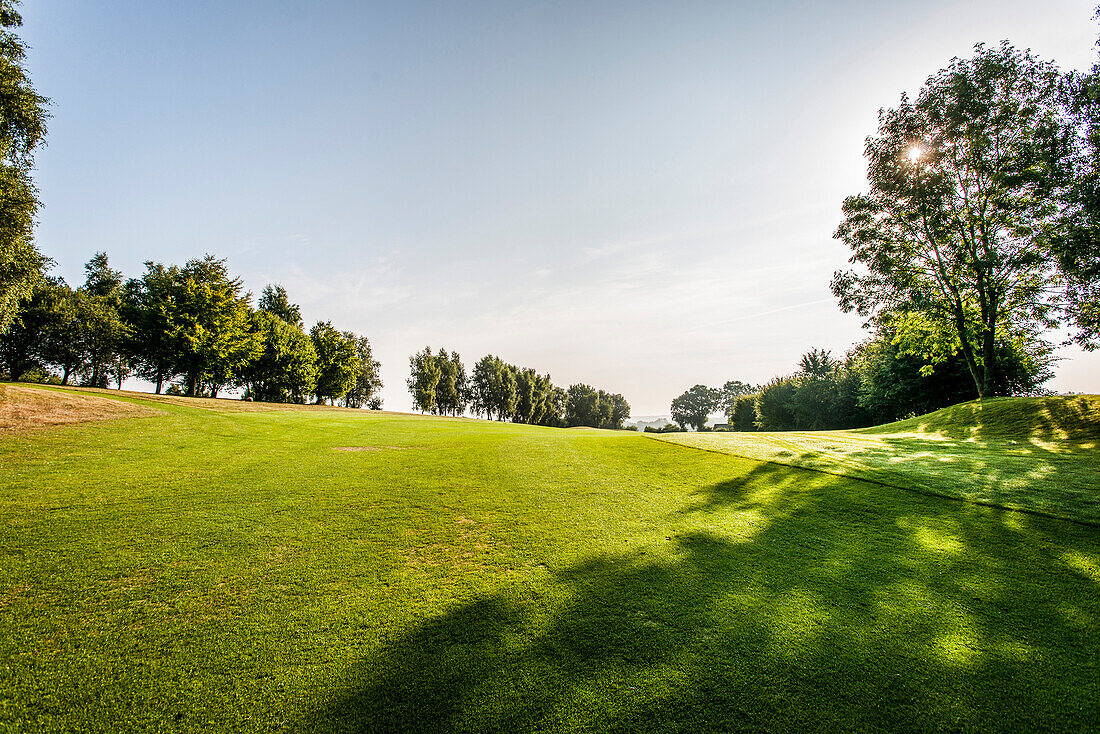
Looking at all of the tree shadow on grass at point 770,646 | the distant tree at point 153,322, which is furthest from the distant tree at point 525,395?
the tree shadow on grass at point 770,646

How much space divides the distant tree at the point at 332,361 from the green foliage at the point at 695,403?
374 feet

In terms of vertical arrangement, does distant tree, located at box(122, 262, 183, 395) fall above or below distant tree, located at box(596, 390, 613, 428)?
above

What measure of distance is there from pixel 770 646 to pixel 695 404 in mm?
146841

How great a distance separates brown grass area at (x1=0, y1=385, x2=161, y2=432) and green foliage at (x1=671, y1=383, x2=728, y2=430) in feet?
462

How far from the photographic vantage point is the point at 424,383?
73312 millimetres

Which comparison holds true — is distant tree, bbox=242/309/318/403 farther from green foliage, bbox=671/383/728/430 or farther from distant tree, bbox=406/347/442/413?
green foliage, bbox=671/383/728/430

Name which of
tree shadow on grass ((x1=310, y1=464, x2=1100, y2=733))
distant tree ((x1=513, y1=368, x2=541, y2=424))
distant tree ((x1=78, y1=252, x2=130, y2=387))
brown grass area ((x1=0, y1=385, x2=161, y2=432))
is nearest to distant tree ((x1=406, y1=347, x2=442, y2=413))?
distant tree ((x1=513, y1=368, x2=541, y2=424))

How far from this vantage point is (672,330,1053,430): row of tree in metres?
33.8

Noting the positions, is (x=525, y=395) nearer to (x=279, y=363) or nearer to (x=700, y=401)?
(x=279, y=363)

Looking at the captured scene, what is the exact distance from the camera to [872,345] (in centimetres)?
4384

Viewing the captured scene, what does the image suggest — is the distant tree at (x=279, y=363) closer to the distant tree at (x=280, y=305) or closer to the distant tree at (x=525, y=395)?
the distant tree at (x=280, y=305)

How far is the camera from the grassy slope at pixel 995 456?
279 inches

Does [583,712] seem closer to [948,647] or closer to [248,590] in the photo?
[948,647]

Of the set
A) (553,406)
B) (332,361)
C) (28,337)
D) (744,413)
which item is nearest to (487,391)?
(553,406)
